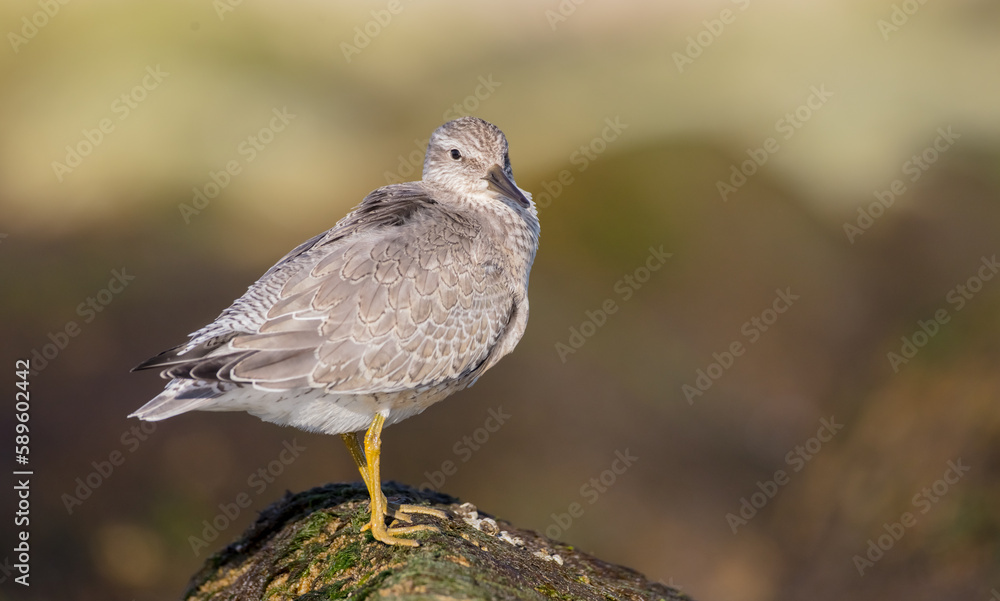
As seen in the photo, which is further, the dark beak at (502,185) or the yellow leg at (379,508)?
the dark beak at (502,185)

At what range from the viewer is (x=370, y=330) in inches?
276

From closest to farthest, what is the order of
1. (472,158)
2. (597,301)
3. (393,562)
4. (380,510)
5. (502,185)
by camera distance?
(393,562), (380,510), (502,185), (472,158), (597,301)

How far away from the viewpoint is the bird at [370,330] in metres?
6.55

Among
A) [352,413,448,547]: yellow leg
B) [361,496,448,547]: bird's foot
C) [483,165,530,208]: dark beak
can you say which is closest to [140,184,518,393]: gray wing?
[352,413,448,547]: yellow leg

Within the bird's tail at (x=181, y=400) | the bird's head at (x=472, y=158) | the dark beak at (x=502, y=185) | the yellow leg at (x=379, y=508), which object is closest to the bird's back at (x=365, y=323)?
the bird's tail at (x=181, y=400)

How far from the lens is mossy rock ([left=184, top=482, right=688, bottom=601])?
5.45 metres

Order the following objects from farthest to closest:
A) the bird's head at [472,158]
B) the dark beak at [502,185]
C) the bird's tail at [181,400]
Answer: the bird's head at [472,158] → the dark beak at [502,185] → the bird's tail at [181,400]

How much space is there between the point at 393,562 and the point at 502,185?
3.92 metres

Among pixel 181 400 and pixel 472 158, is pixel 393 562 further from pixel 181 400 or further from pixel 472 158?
pixel 472 158

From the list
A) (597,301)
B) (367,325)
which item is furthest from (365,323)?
(597,301)

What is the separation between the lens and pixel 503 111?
2280cm

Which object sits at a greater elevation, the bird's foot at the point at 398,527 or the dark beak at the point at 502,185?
the dark beak at the point at 502,185

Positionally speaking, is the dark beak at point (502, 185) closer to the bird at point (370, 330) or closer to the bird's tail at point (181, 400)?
the bird at point (370, 330)

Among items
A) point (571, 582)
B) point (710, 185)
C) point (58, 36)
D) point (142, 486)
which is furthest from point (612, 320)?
point (58, 36)
